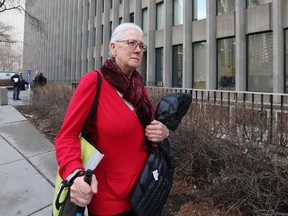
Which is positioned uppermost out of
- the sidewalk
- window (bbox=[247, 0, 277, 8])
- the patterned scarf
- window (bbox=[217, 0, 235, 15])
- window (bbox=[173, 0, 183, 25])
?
window (bbox=[173, 0, 183, 25])

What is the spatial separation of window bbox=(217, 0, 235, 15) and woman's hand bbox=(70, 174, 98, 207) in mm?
16791

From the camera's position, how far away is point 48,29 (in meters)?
50.1

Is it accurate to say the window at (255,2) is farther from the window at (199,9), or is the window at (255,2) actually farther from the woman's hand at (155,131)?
the woman's hand at (155,131)

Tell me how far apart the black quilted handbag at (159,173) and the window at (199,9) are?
17565 mm

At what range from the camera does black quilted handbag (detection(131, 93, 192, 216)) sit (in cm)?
199

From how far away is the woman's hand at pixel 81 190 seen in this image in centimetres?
163

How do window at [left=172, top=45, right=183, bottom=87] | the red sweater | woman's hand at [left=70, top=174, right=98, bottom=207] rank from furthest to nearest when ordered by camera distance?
window at [left=172, top=45, right=183, bottom=87], the red sweater, woman's hand at [left=70, top=174, right=98, bottom=207]

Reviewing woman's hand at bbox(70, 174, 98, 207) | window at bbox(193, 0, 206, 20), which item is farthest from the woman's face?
window at bbox(193, 0, 206, 20)

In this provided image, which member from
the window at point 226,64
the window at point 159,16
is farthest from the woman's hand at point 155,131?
the window at point 159,16

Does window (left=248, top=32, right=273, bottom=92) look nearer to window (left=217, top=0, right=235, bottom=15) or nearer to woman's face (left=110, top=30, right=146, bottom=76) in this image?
window (left=217, top=0, right=235, bottom=15)

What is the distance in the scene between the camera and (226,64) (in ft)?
56.1

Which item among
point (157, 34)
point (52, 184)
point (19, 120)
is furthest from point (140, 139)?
point (157, 34)

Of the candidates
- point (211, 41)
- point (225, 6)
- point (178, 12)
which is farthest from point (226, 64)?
point (178, 12)

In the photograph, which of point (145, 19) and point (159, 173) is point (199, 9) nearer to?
point (145, 19)
